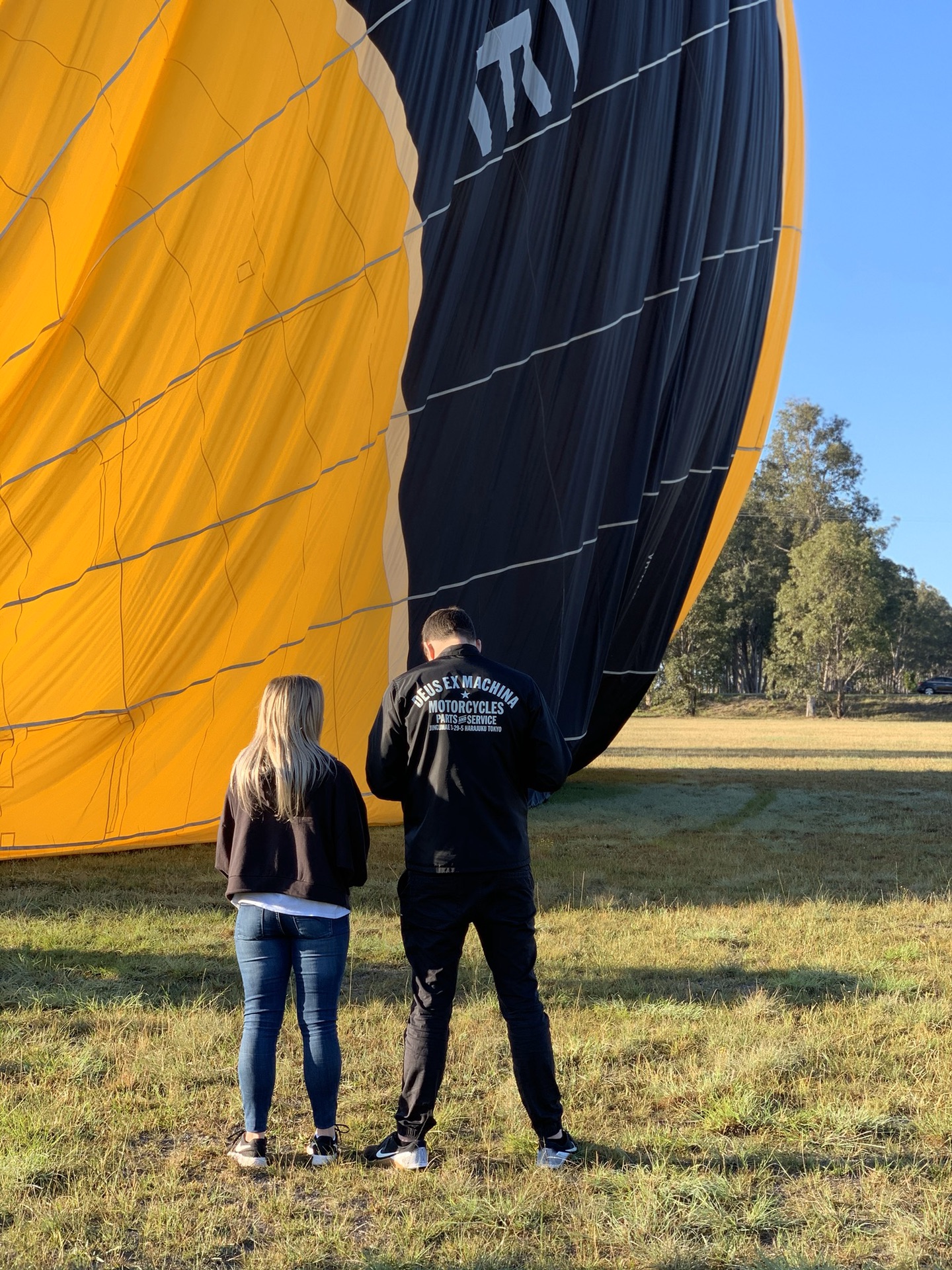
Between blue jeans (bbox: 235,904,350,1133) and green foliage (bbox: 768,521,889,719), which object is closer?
blue jeans (bbox: 235,904,350,1133)

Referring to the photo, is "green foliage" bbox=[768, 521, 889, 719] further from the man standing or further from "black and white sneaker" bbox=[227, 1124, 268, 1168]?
"black and white sneaker" bbox=[227, 1124, 268, 1168]

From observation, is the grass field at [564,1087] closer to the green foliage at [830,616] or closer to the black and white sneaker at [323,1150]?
the black and white sneaker at [323,1150]

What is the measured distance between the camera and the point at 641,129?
8.02 m

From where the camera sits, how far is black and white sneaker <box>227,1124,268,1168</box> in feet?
11.0

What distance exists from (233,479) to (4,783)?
2200 mm

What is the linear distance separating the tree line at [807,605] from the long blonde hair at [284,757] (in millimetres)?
33509

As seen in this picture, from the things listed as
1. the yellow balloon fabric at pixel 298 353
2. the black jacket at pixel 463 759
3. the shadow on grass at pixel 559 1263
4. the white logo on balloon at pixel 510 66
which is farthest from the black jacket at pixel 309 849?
the white logo on balloon at pixel 510 66

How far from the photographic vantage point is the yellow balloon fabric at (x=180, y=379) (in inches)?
257

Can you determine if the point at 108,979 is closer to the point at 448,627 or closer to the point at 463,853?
the point at 463,853

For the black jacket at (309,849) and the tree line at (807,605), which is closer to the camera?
the black jacket at (309,849)

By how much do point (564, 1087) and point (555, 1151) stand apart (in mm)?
570

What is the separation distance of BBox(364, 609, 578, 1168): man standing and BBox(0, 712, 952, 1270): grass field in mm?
240

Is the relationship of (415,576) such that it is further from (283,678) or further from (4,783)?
(283,678)

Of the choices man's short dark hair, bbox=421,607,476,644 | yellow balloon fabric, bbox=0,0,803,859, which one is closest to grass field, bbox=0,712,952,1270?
yellow balloon fabric, bbox=0,0,803,859
